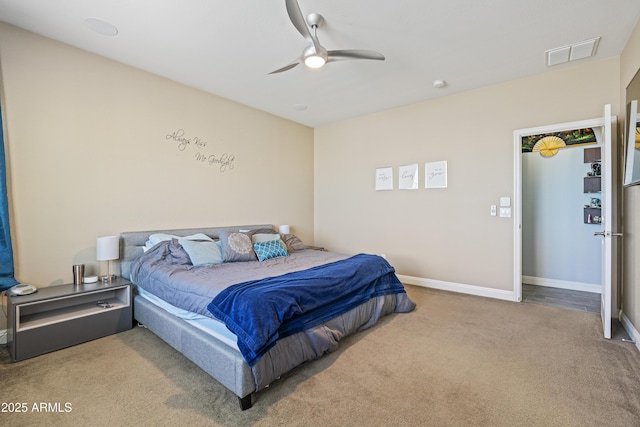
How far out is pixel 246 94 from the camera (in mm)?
4223

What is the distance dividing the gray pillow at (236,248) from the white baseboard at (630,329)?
12.0 ft

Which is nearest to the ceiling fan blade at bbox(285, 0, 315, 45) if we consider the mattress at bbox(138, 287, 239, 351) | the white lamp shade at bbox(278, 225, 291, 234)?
the mattress at bbox(138, 287, 239, 351)

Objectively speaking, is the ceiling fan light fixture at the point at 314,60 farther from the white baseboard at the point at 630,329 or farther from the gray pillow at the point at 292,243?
the white baseboard at the point at 630,329

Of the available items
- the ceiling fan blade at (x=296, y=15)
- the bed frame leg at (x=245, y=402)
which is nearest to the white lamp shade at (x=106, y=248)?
the bed frame leg at (x=245, y=402)

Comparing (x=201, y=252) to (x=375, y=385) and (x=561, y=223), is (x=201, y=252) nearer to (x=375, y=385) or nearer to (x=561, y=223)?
(x=375, y=385)

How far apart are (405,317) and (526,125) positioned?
2.83 meters

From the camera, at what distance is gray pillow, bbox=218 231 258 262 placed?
3441mm

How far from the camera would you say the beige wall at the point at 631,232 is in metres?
2.59

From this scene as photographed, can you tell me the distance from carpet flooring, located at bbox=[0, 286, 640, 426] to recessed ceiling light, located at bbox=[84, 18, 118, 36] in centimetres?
285

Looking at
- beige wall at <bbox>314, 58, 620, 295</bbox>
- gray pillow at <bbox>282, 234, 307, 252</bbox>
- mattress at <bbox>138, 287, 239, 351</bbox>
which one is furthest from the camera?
gray pillow at <bbox>282, 234, 307, 252</bbox>

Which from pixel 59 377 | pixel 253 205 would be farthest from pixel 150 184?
pixel 59 377

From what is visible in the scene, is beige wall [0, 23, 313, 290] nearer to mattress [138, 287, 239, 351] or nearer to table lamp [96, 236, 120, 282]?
table lamp [96, 236, 120, 282]

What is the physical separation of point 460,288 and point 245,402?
3.46 meters

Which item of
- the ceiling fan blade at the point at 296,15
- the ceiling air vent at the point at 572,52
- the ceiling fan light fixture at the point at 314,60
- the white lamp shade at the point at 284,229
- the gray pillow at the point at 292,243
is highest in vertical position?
the ceiling air vent at the point at 572,52
